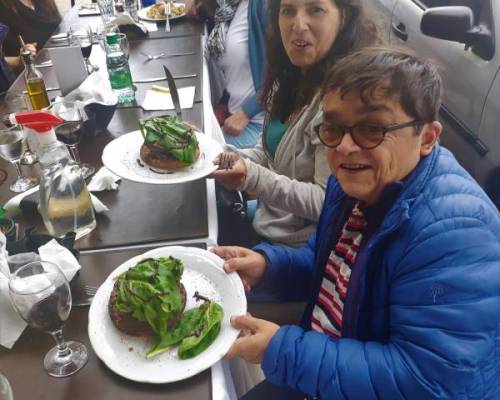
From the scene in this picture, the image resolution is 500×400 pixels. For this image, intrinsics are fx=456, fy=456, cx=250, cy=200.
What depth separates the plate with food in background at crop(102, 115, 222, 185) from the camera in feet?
4.41

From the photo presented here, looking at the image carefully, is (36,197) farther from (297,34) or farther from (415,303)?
(415,303)

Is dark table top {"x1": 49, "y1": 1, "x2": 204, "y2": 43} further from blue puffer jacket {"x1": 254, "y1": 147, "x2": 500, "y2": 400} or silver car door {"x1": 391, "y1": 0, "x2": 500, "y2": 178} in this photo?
blue puffer jacket {"x1": 254, "y1": 147, "x2": 500, "y2": 400}

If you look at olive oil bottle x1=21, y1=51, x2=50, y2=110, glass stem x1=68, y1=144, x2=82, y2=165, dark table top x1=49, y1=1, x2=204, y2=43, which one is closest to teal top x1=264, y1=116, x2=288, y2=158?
glass stem x1=68, y1=144, x2=82, y2=165

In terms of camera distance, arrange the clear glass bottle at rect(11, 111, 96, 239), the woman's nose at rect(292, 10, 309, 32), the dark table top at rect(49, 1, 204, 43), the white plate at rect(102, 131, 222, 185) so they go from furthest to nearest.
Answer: the dark table top at rect(49, 1, 204, 43), the woman's nose at rect(292, 10, 309, 32), the white plate at rect(102, 131, 222, 185), the clear glass bottle at rect(11, 111, 96, 239)

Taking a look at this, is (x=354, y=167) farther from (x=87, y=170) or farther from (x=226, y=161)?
(x=87, y=170)

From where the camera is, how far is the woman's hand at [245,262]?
1090 millimetres

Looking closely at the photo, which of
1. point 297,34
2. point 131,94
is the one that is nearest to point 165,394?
point 297,34

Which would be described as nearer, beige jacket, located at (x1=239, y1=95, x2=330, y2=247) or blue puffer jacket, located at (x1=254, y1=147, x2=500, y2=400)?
blue puffer jacket, located at (x1=254, y1=147, x2=500, y2=400)

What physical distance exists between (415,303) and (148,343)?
1.68ft

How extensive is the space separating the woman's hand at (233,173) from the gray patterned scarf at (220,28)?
126cm

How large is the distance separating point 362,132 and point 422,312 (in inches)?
13.4

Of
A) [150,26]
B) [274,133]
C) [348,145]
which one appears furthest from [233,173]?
[150,26]

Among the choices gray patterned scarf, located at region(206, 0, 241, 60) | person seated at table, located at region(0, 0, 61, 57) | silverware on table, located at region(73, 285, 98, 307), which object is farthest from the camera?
person seated at table, located at region(0, 0, 61, 57)

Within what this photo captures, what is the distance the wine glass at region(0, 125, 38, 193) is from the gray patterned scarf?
134 cm
